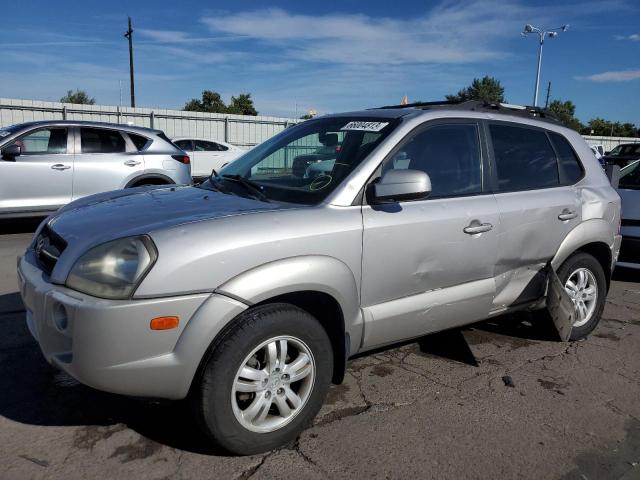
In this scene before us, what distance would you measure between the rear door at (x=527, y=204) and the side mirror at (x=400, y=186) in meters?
0.90

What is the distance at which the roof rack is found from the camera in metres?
3.71

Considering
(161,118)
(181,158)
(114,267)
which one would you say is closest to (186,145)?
(161,118)

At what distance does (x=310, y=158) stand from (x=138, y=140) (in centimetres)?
591

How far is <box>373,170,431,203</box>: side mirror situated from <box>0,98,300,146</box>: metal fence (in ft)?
52.0

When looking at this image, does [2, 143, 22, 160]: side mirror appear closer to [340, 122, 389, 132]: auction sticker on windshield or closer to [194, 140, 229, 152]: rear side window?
[340, 122, 389, 132]: auction sticker on windshield

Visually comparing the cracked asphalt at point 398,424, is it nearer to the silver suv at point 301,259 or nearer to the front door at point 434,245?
the silver suv at point 301,259

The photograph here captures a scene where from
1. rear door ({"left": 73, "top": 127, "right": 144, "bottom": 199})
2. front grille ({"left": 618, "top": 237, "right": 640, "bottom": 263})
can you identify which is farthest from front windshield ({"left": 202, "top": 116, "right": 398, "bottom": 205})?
rear door ({"left": 73, "top": 127, "right": 144, "bottom": 199})

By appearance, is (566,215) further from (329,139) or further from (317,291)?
(317,291)

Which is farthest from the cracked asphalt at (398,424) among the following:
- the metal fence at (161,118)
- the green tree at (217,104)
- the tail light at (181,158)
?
the green tree at (217,104)

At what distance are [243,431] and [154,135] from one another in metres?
7.11

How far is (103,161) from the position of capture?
8.12 meters

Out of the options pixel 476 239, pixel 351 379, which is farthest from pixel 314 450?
pixel 476 239

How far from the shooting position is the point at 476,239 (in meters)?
3.39

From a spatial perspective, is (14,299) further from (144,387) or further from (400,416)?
(400,416)
